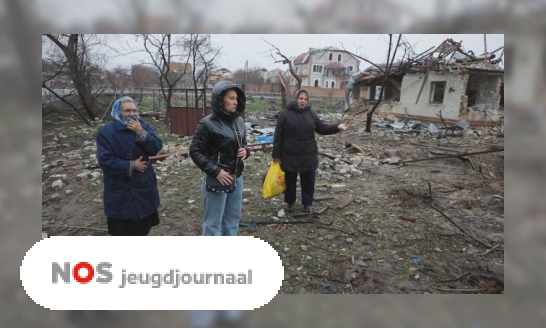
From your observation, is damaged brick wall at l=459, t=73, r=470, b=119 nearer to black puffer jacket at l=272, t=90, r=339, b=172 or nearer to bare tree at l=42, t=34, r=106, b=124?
black puffer jacket at l=272, t=90, r=339, b=172

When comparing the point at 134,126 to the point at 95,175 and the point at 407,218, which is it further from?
the point at 407,218

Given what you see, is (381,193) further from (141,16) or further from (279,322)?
(141,16)

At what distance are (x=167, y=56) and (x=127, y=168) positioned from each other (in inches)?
22.5

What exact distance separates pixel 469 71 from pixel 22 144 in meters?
2.00

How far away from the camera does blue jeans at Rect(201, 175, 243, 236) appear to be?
135 cm

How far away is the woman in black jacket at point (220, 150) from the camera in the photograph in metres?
1.25

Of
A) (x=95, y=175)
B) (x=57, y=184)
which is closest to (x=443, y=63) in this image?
(x=95, y=175)

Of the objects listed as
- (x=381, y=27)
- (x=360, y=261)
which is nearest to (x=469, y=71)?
(x=381, y=27)

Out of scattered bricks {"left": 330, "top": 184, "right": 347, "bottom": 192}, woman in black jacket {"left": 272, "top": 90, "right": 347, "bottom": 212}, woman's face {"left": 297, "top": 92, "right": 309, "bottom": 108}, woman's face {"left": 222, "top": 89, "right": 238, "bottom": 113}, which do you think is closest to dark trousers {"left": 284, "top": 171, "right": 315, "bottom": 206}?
woman in black jacket {"left": 272, "top": 90, "right": 347, "bottom": 212}

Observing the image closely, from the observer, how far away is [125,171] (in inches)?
48.1

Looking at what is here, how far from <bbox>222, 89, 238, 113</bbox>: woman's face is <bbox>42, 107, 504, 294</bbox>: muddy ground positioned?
433 millimetres

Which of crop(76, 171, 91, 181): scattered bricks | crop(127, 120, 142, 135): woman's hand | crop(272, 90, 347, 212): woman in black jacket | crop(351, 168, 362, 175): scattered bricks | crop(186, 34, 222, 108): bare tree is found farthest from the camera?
crop(351, 168, 362, 175): scattered bricks

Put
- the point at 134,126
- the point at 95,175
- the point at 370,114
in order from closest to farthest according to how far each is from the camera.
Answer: the point at 134,126
the point at 95,175
the point at 370,114

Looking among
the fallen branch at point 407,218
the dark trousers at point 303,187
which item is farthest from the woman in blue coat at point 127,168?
the fallen branch at point 407,218
